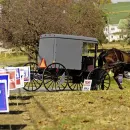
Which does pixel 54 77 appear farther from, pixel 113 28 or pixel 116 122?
pixel 113 28

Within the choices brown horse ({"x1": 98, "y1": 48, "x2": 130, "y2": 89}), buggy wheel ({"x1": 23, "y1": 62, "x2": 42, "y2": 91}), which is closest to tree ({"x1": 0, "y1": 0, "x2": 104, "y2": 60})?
buggy wheel ({"x1": 23, "y1": 62, "x2": 42, "y2": 91})

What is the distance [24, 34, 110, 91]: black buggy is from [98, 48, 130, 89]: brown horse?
2.52 ft

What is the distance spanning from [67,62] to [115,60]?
2.46 metres

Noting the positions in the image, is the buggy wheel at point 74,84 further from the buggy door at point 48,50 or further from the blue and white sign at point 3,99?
the blue and white sign at point 3,99

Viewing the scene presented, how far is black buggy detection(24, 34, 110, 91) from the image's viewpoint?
63.1 ft

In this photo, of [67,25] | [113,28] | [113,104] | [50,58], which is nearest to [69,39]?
[50,58]

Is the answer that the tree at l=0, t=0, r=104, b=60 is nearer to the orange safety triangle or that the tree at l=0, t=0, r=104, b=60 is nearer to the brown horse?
A: the brown horse

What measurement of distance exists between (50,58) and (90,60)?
1.88 meters

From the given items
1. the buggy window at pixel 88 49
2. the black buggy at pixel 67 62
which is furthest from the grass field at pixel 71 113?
the buggy window at pixel 88 49

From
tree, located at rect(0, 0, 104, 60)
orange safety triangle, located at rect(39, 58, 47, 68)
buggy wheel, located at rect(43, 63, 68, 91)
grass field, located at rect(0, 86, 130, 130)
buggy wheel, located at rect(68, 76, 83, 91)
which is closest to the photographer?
grass field, located at rect(0, 86, 130, 130)

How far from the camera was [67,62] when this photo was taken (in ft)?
64.6

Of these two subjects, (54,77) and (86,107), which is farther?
(54,77)

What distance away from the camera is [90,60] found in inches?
795

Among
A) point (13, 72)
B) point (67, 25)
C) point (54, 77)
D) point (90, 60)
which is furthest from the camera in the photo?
point (67, 25)
